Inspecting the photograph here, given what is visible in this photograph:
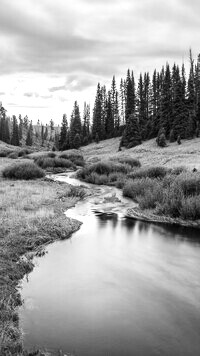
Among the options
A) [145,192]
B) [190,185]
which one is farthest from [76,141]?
[190,185]

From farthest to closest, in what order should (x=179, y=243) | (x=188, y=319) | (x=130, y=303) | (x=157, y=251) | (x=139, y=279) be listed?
1. (x=179, y=243)
2. (x=157, y=251)
3. (x=139, y=279)
4. (x=130, y=303)
5. (x=188, y=319)

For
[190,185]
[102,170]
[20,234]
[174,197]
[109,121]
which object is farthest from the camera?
[109,121]

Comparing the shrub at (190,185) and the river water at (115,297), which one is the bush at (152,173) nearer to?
the shrub at (190,185)

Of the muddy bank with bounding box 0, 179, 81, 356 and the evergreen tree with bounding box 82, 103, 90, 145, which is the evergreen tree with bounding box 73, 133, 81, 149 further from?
the muddy bank with bounding box 0, 179, 81, 356

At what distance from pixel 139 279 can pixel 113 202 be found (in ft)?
37.6

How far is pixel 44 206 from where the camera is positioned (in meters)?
16.9

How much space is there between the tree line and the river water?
148 feet

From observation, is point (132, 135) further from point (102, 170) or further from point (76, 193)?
point (76, 193)

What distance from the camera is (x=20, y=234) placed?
1137cm

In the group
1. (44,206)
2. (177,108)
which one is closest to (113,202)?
(44,206)

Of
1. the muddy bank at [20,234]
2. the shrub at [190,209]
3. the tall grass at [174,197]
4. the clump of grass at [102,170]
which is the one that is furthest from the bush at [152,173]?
the shrub at [190,209]

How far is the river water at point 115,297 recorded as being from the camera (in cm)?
591

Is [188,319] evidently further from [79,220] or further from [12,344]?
[79,220]

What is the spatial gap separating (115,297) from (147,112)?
8417cm
